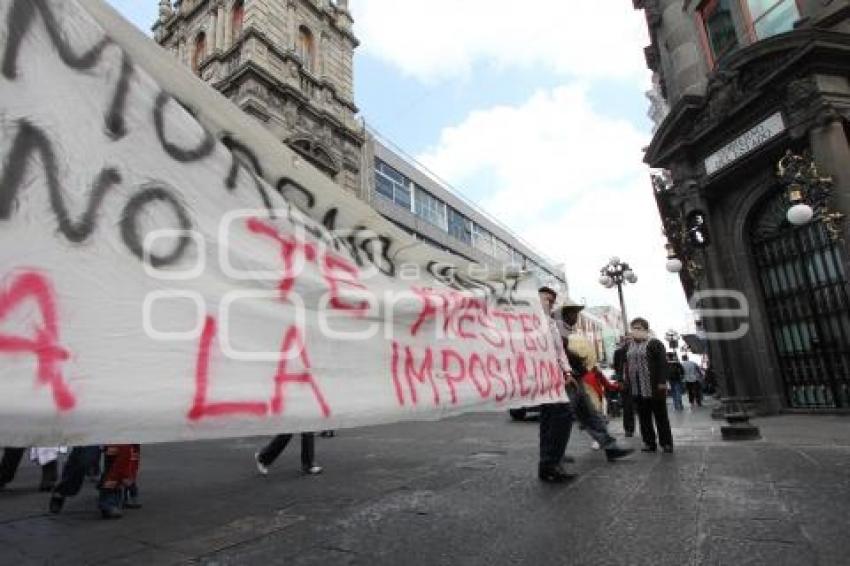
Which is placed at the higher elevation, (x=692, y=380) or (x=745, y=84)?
(x=745, y=84)

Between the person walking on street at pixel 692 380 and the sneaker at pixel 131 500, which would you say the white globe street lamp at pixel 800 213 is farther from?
the sneaker at pixel 131 500

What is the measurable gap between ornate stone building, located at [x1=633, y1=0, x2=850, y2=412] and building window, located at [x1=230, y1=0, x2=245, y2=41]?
1898cm

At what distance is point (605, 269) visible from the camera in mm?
18688

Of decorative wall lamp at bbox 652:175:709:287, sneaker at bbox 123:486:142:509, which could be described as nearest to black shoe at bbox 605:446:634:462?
sneaker at bbox 123:486:142:509

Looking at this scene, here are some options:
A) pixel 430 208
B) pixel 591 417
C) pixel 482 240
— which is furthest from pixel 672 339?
pixel 591 417

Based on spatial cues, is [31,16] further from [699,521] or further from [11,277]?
[699,521]

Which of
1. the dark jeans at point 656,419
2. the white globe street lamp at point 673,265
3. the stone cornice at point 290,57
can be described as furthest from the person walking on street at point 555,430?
the stone cornice at point 290,57

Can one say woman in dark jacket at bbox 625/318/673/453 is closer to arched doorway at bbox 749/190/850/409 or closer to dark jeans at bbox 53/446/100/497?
arched doorway at bbox 749/190/850/409

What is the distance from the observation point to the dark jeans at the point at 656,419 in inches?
266

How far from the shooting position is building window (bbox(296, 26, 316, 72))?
26.3 meters

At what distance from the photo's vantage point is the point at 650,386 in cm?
702

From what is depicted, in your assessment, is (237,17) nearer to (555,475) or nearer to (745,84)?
(745,84)

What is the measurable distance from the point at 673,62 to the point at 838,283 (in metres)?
7.30

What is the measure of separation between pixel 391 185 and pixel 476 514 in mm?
31082
